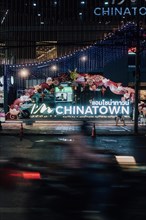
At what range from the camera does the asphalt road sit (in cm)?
792

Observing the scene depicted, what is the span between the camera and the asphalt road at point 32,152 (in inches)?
312

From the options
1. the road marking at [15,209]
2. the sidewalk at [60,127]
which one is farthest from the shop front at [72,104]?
the road marking at [15,209]

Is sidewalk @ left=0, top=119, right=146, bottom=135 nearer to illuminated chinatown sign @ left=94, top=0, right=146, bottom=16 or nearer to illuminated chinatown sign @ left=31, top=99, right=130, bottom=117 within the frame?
illuminated chinatown sign @ left=31, top=99, right=130, bottom=117

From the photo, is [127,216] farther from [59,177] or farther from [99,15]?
[99,15]

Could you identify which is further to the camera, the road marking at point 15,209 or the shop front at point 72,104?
the shop front at point 72,104

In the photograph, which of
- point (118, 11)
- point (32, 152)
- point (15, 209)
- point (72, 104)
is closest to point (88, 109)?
point (72, 104)

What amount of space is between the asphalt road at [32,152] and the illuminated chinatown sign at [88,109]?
11.0 metres

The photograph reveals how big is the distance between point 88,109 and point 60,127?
6364 millimetres

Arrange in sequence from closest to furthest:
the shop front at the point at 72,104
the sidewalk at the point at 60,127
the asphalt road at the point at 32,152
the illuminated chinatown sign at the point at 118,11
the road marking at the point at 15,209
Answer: the asphalt road at the point at 32,152
the road marking at the point at 15,209
the sidewalk at the point at 60,127
the shop front at the point at 72,104
the illuminated chinatown sign at the point at 118,11

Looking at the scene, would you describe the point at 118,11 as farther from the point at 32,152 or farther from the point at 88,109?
the point at 32,152

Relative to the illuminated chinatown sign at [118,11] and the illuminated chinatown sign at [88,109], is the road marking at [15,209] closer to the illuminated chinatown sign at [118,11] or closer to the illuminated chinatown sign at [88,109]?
the illuminated chinatown sign at [88,109]

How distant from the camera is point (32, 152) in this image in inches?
688

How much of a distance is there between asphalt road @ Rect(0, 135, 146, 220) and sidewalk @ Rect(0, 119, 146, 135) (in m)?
1.55

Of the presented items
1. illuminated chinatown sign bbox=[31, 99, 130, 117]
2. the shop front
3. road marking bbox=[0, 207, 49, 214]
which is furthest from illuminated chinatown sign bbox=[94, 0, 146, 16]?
road marking bbox=[0, 207, 49, 214]
